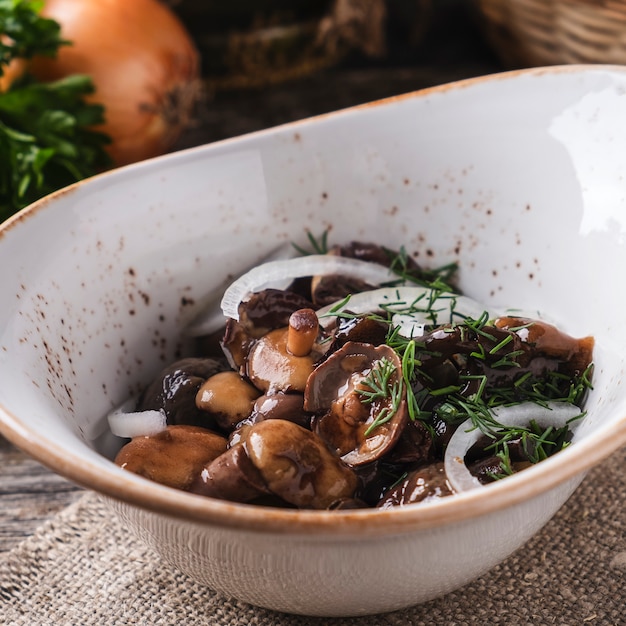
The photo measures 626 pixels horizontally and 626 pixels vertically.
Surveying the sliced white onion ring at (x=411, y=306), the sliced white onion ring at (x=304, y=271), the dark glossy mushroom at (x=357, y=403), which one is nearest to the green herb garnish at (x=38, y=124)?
the sliced white onion ring at (x=304, y=271)

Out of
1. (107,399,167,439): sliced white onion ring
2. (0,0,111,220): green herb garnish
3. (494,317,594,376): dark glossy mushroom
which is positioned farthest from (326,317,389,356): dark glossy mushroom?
(0,0,111,220): green herb garnish

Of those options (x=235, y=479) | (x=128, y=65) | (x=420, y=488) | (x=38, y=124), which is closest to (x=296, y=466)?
(x=235, y=479)

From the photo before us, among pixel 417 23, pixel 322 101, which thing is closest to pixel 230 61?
pixel 322 101

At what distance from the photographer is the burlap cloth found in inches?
61.4

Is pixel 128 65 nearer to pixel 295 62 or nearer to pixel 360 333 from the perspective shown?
pixel 295 62

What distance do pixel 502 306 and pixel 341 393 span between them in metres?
0.68

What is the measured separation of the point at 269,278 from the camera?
74.4 inches

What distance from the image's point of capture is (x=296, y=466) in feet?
4.42

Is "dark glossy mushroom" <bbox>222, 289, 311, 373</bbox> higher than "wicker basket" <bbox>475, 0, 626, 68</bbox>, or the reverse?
"wicker basket" <bbox>475, 0, 626, 68</bbox>

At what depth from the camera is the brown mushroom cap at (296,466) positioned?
1.34 m

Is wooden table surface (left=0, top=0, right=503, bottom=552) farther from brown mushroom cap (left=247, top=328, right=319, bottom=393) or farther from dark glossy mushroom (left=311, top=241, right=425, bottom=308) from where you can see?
brown mushroom cap (left=247, top=328, right=319, bottom=393)

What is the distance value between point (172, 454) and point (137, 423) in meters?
0.18

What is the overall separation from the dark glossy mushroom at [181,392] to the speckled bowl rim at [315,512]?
0.47 metres

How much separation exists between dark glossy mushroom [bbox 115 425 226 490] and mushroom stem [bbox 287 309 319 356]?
225 millimetres
